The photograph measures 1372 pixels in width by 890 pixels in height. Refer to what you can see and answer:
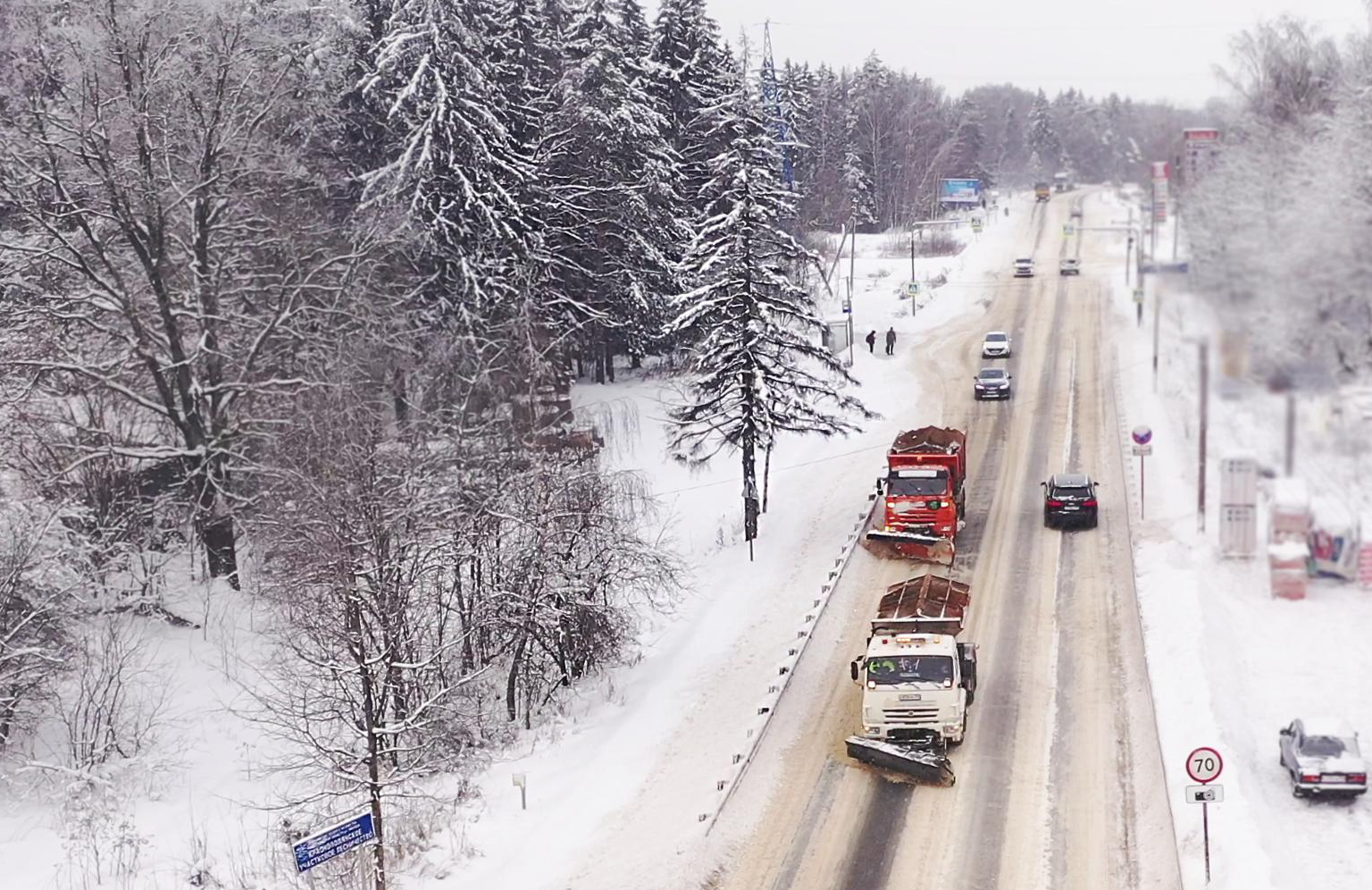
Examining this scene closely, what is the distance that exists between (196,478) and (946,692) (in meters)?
23.5

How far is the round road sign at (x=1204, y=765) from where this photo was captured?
15.8 m


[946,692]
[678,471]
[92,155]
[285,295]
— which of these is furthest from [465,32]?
[946,692]

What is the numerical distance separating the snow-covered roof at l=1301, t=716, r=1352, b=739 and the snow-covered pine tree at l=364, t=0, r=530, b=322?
32176mm

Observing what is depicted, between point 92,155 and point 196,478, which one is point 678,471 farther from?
point 92,155

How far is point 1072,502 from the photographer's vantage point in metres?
32.6

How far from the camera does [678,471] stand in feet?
146

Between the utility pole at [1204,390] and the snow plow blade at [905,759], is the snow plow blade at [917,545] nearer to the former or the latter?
the snow plow blade at [905,759]

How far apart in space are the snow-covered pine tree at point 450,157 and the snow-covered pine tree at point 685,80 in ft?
39.2

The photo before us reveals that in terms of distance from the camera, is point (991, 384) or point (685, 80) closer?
point (991, 384)

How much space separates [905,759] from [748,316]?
51.4ft

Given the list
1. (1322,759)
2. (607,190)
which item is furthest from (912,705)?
(607,190)

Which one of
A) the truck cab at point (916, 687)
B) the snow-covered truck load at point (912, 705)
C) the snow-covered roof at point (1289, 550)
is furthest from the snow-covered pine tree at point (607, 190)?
the snow-covered roof at point (1289, 550)

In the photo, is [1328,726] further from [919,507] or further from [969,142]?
[919,507]

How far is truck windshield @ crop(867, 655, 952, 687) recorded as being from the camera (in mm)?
21641
